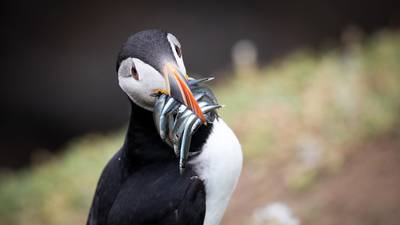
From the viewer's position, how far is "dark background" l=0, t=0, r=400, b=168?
24.8ft

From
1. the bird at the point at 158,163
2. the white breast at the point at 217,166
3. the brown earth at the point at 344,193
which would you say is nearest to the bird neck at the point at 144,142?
the bird at the point at 158,163

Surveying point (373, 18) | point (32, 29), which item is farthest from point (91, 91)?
point (373, 18)

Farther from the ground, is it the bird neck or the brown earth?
the bird neck

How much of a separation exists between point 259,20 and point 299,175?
12.3 ft

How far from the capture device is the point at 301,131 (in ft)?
15.7

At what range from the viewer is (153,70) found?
8.74 feet

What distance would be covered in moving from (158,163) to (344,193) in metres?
1.48

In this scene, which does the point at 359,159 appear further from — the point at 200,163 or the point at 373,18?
the point at 373,18

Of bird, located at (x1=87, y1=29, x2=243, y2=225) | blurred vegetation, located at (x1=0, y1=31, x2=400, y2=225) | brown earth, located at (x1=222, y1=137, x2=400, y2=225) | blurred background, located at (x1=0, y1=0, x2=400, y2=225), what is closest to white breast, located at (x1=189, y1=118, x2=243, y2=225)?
bird, located at (x1=87, y1=29, x2=243, y2=225)

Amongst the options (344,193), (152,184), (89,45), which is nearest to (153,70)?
(152,184)

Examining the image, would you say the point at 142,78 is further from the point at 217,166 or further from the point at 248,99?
the point at 248,99

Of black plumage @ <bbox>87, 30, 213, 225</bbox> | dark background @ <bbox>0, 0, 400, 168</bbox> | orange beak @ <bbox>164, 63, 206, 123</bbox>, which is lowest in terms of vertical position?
dark background @ <bbox>0, 0, 400, 168</bbox>

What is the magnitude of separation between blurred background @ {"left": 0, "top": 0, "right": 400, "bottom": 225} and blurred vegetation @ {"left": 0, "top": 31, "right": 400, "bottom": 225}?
0.03 ft

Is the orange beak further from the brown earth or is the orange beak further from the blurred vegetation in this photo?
the blurred vegetation
